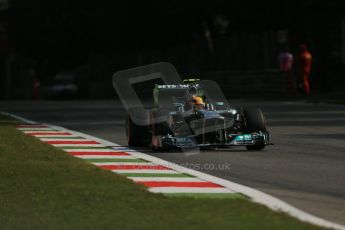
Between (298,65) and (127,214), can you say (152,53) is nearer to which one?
(298,65)

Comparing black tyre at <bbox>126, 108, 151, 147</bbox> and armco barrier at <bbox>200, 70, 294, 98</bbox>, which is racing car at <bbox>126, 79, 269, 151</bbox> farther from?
armco barrier at <bbox>200, 70, 294, 98</bbox>

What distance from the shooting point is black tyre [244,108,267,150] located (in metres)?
15.9

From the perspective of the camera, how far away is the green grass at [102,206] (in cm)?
885

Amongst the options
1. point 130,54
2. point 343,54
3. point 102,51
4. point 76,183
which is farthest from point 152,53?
point 76,183

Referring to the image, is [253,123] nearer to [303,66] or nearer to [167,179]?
[167,179]

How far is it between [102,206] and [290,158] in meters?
5.26

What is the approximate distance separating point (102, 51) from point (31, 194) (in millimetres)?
49777

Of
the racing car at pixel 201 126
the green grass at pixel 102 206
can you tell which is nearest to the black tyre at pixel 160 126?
the racing car at pixel 201 126

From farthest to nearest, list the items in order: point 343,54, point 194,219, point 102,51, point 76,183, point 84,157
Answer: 1. point 102,51
2. point 343,54
3. point 84,157
4. point 76,183
5. point 194,219

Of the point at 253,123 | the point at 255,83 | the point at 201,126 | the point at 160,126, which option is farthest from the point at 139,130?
the point at 255,83

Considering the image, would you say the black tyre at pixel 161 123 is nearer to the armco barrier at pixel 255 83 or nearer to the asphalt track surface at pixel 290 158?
the asphalt track surface at pixel 290 158

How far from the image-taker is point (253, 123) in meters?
15.9

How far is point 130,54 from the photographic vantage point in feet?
185

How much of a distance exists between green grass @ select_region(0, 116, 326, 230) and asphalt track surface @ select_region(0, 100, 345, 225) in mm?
837
